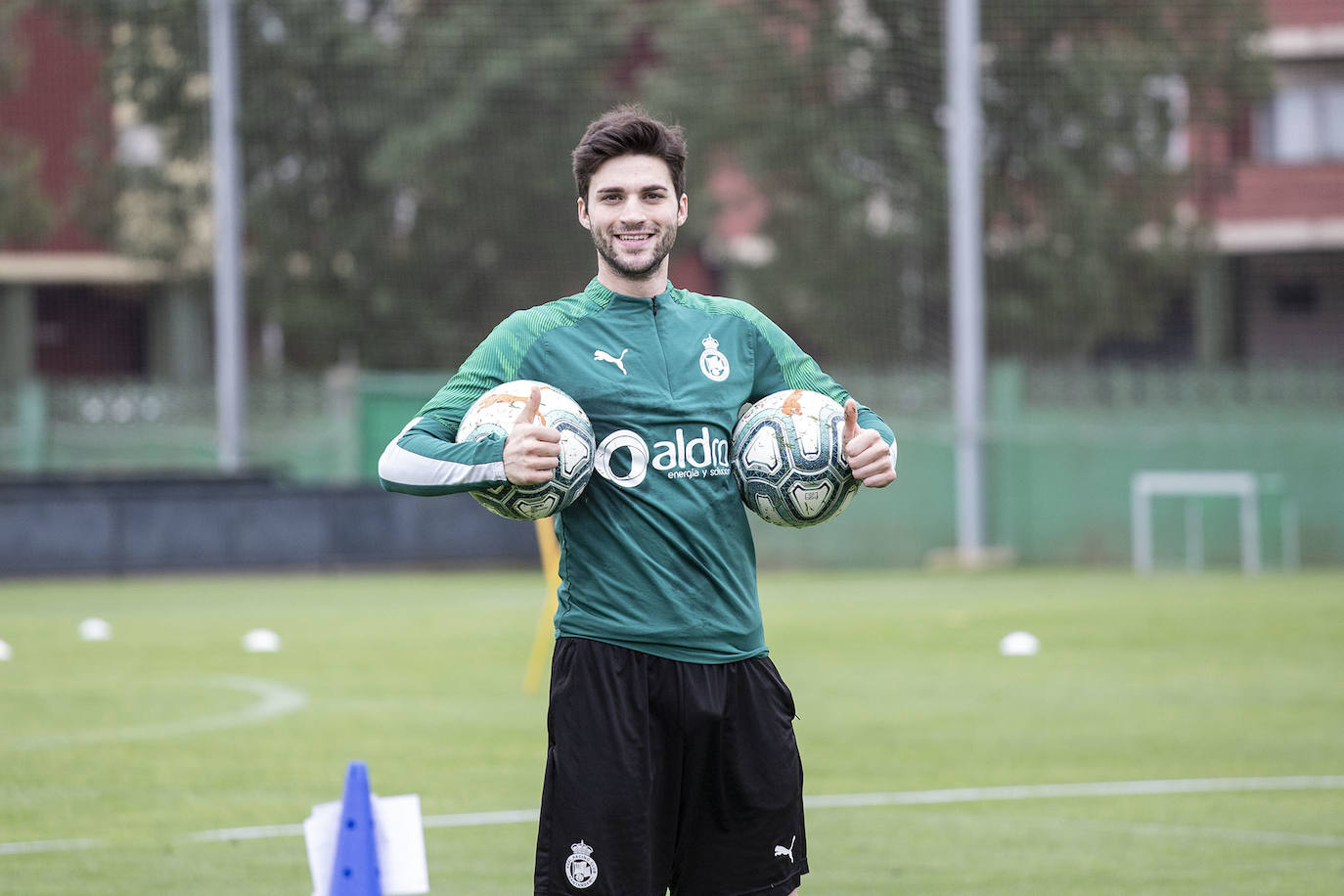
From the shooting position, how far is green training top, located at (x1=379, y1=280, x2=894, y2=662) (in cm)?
475

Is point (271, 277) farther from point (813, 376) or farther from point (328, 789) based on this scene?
point (813, 376)

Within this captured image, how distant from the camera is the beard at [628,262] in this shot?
483 cm

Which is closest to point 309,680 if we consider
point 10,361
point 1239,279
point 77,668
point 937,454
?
point 77,668

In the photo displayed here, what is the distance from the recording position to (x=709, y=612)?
479 cm

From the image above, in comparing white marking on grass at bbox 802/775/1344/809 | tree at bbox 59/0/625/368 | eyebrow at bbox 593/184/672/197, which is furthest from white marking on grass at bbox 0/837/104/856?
tree at bbox 59/0/625/368

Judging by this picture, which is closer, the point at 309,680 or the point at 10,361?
the point at 309,680

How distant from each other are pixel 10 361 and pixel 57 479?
37.4 ft

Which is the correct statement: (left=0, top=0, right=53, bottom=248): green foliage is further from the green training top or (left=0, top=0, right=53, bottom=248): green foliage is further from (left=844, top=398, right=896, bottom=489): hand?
(left=844, top=398, right=896, bottom=489): hand

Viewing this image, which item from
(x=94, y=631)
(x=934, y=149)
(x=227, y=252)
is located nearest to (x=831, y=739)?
(x=94, y=631)

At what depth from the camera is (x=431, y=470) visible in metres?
4.63

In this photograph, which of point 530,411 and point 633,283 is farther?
point 633,283

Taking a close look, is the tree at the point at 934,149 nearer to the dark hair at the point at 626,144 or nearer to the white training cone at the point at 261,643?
the white training cone at the point at 261,643

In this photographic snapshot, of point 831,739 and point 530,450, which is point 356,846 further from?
point 831,739

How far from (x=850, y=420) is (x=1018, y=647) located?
35.2ft
